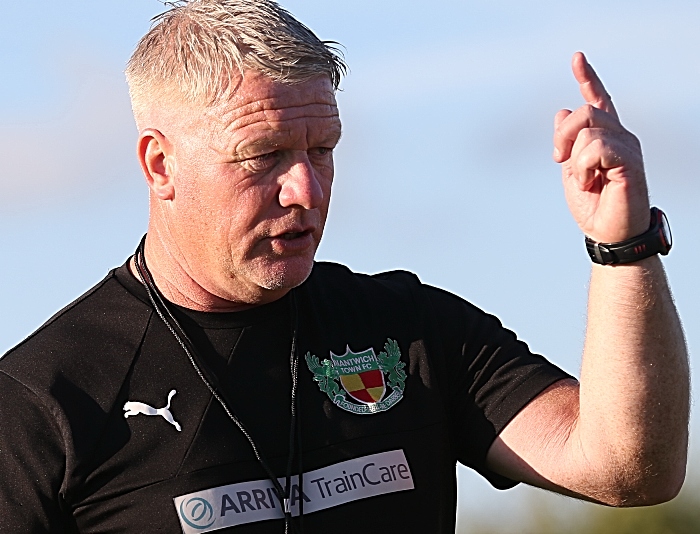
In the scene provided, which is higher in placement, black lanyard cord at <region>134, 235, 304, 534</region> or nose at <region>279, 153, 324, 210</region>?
nose at <region>279, 153, 324, 210</region>

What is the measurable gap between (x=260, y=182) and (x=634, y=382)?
1.52 metres

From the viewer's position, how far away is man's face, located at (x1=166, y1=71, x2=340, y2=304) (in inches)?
201

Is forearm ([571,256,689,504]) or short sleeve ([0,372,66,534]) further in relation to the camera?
short sleeve ([0,372,66,534])

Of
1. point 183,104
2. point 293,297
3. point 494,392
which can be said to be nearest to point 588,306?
point 494,392

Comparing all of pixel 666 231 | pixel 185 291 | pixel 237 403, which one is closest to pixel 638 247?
pixel 666 231

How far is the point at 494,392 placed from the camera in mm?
5473

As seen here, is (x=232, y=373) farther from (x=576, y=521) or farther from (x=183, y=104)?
(x=576, y=521)

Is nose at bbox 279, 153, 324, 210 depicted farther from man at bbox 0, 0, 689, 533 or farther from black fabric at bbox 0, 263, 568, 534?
black fabric at bbox 0, 263, 568, 534

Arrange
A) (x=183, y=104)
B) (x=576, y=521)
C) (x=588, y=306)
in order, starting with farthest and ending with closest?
(x=576, y=521), (x=183, y=104), (x=588, y=306)

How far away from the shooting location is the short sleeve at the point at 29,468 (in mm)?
4863

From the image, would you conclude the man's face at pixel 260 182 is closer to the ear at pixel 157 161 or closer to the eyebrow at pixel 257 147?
the eyebrow at pixel 257 147

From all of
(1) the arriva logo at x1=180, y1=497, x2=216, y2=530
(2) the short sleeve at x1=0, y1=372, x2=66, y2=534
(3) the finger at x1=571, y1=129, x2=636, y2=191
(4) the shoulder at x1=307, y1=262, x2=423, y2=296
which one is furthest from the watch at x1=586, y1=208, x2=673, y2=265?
(2) the short sleeve at x1=0, y1=372, x2=66, y2=534

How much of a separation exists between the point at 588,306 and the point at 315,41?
4.77 ft

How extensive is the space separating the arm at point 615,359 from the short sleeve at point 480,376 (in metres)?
0.18
